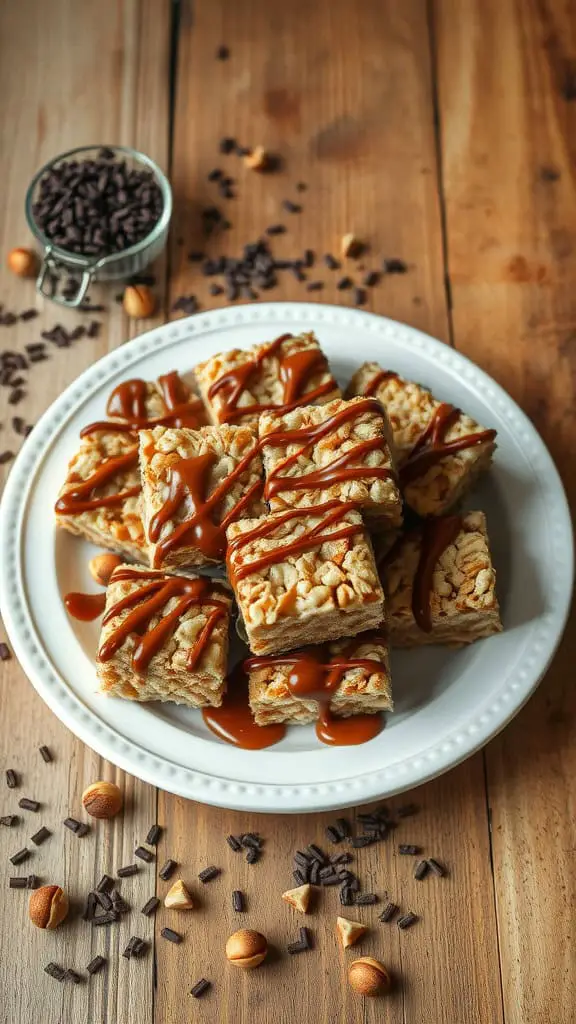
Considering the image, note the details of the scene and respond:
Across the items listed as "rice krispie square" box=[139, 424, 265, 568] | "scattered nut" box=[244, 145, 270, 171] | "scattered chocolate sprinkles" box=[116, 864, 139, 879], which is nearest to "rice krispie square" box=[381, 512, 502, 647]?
"rice krispie square" box=[139, 424, 265, 568]

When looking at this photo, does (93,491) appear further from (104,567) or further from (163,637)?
(163,637)

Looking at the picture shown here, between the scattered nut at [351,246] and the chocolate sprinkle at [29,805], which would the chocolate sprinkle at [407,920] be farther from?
the scattered nut at [351,246]

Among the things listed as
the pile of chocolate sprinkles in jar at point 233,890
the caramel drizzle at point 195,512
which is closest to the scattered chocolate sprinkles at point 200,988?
the pile of chocolate sprinkles in jar at point 233,890

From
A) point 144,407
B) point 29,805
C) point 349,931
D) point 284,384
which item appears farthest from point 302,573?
point 29,805

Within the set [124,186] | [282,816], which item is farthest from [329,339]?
[282,816]

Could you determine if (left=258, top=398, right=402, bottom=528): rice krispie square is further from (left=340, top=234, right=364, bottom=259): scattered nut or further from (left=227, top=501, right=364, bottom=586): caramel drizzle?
(left=340, top=234, right=364, bottom=259): scattered nut

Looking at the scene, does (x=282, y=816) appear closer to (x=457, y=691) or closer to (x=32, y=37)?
(x=457, y=691)

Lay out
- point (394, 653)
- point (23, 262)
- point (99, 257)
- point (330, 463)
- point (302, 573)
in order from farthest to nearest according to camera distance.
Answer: point (23, 262) → point (99, 257) → point (394, 653) → point (330, 463) → point (302, 573)
